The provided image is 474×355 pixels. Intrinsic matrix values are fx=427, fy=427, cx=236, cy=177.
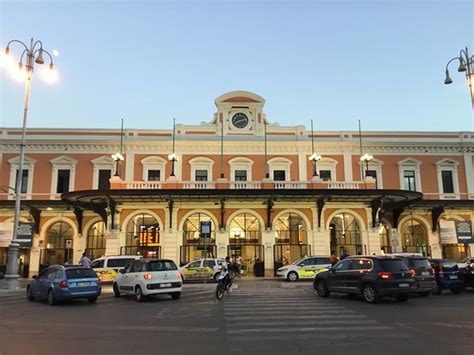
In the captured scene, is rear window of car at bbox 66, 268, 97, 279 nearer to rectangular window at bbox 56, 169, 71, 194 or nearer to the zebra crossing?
the zebra crossing

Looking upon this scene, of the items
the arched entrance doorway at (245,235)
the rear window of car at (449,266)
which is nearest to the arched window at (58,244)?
the arched entrance doorway at (245,235)

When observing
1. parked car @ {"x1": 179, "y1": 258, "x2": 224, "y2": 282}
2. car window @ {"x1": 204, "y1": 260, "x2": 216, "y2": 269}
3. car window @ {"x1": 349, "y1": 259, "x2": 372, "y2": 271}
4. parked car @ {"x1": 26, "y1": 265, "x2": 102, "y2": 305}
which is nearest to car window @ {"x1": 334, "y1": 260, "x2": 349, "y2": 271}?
car window @ {"x1": 349, "y1": 259, "x2": 372, "y2": 271}

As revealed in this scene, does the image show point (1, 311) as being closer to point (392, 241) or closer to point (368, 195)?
point (368, 195)

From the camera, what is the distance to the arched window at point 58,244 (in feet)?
107

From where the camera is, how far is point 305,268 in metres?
26.0

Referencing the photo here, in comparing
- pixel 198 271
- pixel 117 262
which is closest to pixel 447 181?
pixel 198 271

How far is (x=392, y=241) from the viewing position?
1254 inches

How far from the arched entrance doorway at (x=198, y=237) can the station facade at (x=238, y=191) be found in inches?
2.9

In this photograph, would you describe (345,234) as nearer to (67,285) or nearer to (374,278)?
(374,278)

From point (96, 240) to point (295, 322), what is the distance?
25196mm

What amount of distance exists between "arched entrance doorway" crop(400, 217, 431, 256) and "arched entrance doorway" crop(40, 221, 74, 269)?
26.0 metres

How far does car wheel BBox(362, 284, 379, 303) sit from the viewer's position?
14422 mm

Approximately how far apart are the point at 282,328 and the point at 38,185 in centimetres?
3072

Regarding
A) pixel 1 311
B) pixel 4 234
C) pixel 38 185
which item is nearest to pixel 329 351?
pixel 1 311
